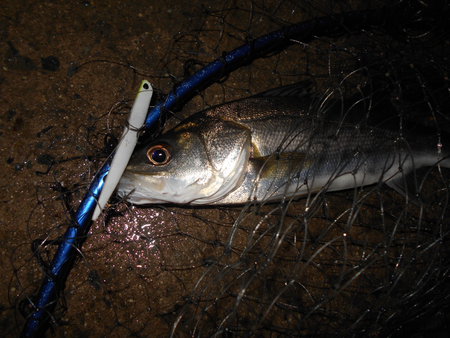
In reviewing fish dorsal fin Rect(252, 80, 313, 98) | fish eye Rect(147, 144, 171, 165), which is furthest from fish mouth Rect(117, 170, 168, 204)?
fish dorsal fin Rect(252, 80, 313, 98)

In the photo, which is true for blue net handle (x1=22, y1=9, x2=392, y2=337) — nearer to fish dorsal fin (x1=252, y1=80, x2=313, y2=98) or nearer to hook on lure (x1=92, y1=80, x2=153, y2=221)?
hook on lure (x1=92, y1=80, x2=153, y2=221)

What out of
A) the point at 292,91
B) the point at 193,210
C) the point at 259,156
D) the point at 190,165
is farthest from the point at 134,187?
the point at 292,91

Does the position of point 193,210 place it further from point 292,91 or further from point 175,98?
point 292,91

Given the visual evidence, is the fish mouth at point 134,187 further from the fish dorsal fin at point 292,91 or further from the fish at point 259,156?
the fish dorsal fin at point 292,91

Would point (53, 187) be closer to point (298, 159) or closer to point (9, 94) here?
point (9, 94)

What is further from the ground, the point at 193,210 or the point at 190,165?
the point at 190,165

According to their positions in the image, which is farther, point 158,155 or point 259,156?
point 259,156
